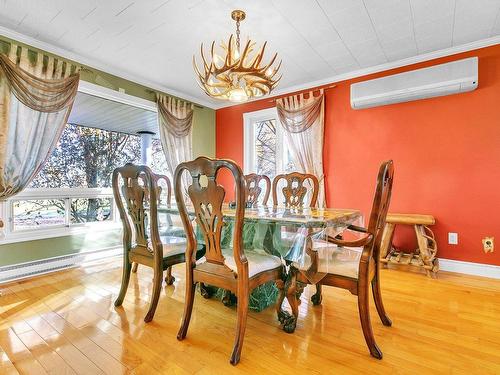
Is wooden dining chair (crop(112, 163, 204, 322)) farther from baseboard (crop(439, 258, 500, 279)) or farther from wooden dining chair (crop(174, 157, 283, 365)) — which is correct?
baseboard (crop(439, 258, 500, 279))

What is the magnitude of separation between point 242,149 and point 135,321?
3.17 meters

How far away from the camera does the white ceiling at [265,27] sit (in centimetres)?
214

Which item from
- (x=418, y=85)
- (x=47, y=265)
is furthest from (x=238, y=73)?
(x=47, y=265)

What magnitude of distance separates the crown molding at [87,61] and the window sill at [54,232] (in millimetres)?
1879

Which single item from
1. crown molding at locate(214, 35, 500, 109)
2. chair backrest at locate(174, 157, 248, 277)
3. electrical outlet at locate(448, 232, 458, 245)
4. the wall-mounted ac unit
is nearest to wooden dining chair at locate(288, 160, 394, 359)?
chair backrest at locate(174, 157, 248, 277)

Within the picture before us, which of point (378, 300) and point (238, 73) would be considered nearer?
point (378, 300)

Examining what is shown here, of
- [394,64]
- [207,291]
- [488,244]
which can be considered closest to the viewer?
[207,291]

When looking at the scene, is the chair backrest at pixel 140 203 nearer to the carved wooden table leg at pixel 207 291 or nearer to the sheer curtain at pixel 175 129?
the carved wooden table leg at pixel 207 291

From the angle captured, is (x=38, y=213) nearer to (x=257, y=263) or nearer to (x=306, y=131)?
(x=257, y=263)

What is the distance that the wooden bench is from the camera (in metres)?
2.69

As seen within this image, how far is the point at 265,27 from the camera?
2412 mm

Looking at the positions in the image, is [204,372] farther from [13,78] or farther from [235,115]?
[235,115]

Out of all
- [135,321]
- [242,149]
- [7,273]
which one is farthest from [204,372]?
[242,149]

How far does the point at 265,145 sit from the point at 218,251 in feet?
10.0
